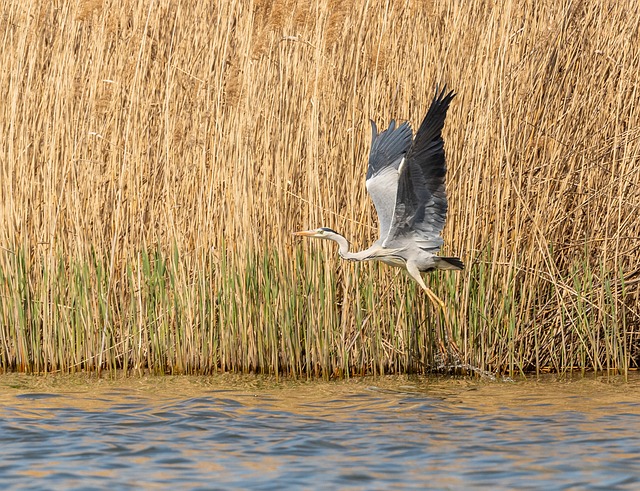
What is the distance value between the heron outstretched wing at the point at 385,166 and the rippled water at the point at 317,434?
98 cm

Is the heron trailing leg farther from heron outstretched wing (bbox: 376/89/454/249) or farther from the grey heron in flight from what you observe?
heron outstretched wing (bbox: 376/89/454/249)

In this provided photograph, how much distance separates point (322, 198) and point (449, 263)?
911 millimetres

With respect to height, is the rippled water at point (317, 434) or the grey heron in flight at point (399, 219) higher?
the grey heron in flight at point (399, 219)

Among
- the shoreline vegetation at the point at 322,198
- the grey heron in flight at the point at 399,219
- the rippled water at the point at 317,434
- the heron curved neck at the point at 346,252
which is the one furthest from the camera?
the shoreline vegetation at the point at 322,198

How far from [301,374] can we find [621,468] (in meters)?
2.33

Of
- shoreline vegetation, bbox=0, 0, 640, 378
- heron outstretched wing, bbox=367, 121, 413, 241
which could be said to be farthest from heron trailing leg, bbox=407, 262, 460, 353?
heron outstretched wing, bbox=367, 121, 413, 241

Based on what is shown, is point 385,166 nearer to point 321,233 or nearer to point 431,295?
point 321,233

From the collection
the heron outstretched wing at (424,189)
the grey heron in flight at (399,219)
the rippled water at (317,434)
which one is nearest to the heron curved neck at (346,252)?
the grey heron in flight at (399,219)

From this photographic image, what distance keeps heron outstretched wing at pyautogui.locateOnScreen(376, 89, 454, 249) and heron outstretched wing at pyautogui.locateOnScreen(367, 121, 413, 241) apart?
93 millimetres

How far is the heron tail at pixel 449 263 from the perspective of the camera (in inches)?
215

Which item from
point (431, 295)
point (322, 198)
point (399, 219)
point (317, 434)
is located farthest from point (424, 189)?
point (317, 434)

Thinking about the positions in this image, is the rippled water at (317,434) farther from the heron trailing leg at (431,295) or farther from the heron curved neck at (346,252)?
the heron curved neck at (346,252)

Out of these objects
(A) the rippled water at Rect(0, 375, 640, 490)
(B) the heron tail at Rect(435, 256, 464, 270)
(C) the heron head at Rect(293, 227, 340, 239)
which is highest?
(C) the heron head at Rect(293, 227, 340, 239)

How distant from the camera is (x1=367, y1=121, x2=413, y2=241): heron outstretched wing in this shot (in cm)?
554
